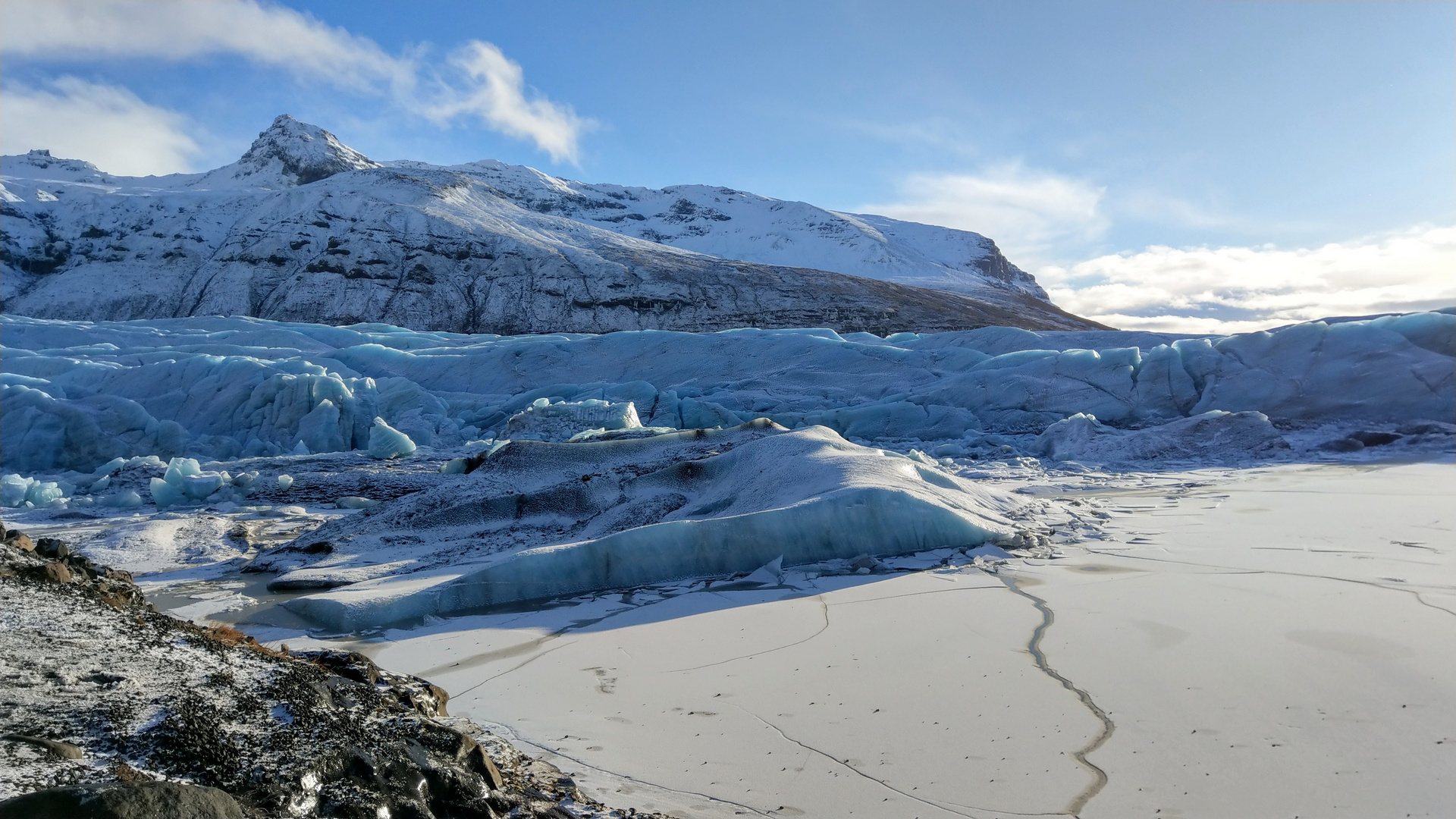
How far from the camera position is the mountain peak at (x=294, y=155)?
6694cm

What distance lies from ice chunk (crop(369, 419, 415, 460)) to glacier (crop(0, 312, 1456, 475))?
11cm

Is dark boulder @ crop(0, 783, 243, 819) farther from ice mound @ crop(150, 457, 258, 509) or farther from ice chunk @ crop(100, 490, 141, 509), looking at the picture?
ice chunk @ crop(100, 490, 141, 509)

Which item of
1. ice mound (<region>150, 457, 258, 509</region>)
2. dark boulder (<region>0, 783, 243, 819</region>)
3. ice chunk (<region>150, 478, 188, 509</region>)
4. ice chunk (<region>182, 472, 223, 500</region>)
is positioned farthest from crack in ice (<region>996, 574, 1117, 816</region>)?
ice chunk (<region>150, 478, 188, 509</region>)

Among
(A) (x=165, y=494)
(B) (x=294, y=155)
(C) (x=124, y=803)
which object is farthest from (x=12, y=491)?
(B) (x=294, y=155)

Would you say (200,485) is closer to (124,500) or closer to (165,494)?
(165,494)

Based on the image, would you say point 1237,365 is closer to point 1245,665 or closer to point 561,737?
point 1245,665

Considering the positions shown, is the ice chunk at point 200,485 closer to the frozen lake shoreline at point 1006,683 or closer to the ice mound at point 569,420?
the ice mound at point 569,420

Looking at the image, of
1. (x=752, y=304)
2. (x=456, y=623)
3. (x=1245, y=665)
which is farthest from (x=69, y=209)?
(x=1245, y=665)

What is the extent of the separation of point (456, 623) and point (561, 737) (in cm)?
173

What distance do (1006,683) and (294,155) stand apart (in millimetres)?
77541

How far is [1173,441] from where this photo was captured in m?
10.7

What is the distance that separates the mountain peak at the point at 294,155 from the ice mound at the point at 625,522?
67533mm

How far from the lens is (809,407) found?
15016 mm

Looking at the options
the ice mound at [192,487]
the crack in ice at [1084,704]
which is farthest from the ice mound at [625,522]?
the ice mound at [192,487]
